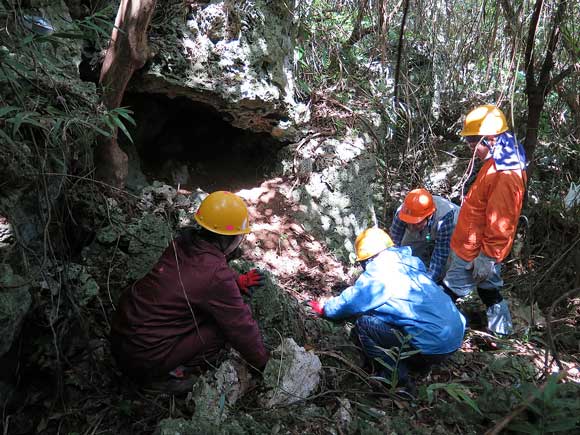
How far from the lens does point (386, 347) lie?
9.97 feet

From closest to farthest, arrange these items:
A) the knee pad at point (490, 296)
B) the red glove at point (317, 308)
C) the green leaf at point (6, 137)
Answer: the green leaf at point (6, 137)
the red glove at point (317, 308)
the knee pad at point (490, 296)

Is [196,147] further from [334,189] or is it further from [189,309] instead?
[189,309]

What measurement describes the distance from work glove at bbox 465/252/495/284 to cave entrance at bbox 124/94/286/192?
239 cm

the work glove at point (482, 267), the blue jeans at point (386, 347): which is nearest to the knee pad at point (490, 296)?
the work glove at point (482, 267)

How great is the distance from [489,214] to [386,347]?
1.37 meters

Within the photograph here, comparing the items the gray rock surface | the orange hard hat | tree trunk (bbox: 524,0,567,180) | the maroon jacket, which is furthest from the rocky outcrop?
tree trunk (bbox: 524,0,567,180)

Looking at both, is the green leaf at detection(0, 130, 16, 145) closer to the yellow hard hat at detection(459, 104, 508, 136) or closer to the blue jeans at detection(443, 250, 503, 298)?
the yellow hard hat at detection(459, 104, 508, 136)

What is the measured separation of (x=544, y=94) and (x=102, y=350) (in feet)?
14.5

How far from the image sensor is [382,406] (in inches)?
108

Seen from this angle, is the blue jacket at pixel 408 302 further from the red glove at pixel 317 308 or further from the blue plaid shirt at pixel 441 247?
the blue plaid shirt at pixel 441 247

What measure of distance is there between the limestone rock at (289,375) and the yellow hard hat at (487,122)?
221 cm

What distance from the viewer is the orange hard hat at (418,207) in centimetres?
397

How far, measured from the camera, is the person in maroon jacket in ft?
8.02

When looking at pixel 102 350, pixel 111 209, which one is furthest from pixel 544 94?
pixel 102 350
